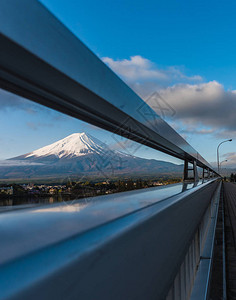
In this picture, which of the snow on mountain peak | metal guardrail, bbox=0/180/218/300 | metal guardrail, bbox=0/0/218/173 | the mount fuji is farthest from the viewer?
the snow on mountain peak

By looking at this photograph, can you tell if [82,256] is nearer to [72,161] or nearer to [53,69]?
[53,69]

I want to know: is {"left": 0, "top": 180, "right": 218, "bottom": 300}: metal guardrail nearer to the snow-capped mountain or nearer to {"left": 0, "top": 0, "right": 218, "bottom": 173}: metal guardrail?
the snow-capped mountain

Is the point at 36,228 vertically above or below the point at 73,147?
below

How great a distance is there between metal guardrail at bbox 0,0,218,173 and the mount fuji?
0.54 ft

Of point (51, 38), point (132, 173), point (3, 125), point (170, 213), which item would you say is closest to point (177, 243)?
point (170, 213)

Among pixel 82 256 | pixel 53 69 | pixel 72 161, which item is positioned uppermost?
pixel 53 69

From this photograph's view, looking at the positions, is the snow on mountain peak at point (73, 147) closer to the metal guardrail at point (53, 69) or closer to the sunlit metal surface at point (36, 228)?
the metal guardrail at point (53, 69)

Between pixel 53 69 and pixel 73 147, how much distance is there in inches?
23.7

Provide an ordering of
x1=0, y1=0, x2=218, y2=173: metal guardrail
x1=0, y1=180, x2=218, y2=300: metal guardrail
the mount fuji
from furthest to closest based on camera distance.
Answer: the mount fuji, x1=0, y1=0, x2=218, y2=173: metal guardrail, x1=0, y1=180, x2=218, y2=300: metal guardrail

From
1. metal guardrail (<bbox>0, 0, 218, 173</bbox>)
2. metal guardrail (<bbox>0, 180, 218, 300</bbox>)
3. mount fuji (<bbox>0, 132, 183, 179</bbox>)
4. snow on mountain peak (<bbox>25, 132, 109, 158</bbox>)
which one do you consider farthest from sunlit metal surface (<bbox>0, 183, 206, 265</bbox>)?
metal guardrail (<bbox>0, 0, 218, 173</bbox>)

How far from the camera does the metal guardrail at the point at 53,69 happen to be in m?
0.59

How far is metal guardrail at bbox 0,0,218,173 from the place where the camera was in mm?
588

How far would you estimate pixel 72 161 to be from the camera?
4.35 ft

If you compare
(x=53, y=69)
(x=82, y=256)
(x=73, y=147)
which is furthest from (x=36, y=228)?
(x=73, y=147)
